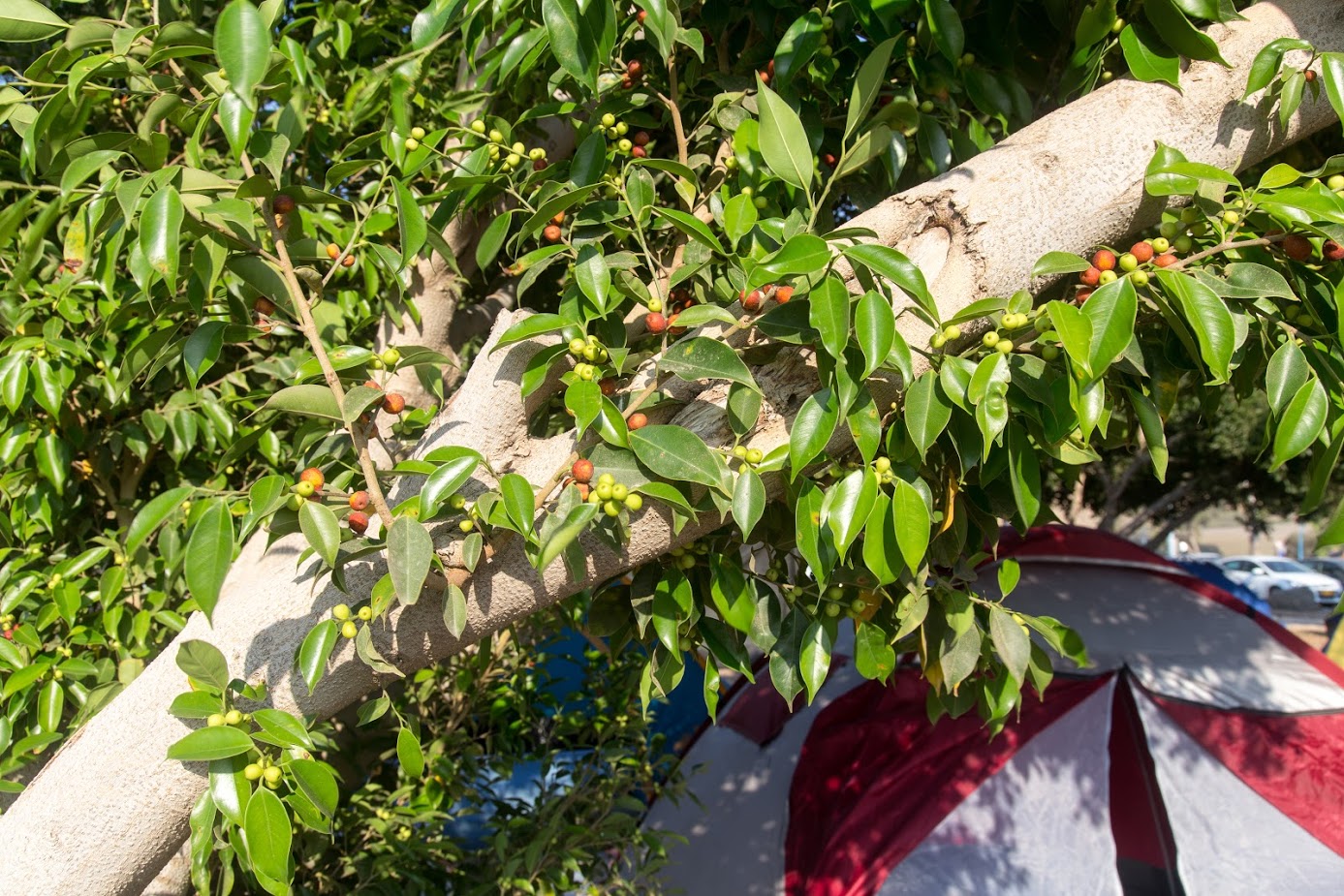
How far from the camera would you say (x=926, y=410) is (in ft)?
3.19

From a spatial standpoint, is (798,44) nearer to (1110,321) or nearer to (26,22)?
(1110,321)

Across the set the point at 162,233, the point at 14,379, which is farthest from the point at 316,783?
the point at 14,379

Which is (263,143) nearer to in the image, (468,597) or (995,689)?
(468,597)

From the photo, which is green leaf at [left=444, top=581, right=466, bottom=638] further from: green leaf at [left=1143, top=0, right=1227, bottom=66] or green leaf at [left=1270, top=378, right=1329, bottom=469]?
green leaf at [left=1143, top=0, right=1227, bottom=66]

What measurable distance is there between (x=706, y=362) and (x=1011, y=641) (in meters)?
0.63

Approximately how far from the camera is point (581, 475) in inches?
40.3

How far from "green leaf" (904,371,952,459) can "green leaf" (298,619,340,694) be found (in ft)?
2.21

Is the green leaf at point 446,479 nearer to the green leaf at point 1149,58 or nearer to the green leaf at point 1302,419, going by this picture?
the green leaf at point 1302,419

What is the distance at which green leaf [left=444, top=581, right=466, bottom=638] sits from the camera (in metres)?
1.03

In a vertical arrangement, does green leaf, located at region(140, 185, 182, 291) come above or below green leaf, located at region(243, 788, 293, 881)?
above

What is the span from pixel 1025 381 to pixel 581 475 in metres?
0.50

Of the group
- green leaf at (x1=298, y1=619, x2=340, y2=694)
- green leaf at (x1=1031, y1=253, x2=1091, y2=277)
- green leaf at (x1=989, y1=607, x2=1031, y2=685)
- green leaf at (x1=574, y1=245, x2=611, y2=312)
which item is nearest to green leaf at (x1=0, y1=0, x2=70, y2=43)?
green leaf at (x1=574, y1=245, x2=611, y2=312)

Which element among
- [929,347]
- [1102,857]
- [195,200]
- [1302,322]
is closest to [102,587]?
[195,200]

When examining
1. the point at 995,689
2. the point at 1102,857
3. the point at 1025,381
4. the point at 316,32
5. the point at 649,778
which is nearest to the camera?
the point at 1025,381
